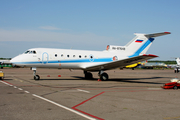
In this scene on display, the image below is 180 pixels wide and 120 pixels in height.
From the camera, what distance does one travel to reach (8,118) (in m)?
6.49

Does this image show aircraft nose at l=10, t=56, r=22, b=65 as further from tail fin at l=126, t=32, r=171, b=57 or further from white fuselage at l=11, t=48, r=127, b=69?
tail fin at l=126, t=32, r=171, b=57

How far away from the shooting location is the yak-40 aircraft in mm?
21828

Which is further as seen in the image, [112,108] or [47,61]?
[47,61]

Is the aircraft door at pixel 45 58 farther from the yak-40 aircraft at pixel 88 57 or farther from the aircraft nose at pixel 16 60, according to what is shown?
the aircraft nose at pixel 16 60

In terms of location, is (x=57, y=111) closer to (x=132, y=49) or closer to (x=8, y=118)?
(x=8, y=118)

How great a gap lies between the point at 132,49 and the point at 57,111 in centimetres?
2103

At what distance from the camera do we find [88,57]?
2492 cm

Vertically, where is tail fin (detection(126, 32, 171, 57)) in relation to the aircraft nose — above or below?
above

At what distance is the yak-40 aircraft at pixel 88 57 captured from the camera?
859 inches

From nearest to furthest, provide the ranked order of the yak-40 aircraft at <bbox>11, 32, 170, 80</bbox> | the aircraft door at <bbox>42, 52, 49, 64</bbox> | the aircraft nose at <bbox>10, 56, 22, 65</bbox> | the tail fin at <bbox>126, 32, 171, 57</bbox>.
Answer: the aircraft nose at <bbox>10, 56, 22, 65</bbox> < the yak-40 aircraft at <bbox>11, 32, 170, 80</bbox> < the aircraft door at <bbox>42, 52, 49, 64</bbox> < the tail fin at <bbox>126, 32, 171, 57</bbox>

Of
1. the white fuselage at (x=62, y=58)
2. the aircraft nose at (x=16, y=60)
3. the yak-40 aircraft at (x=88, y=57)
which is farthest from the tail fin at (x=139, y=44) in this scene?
the aircraft nose at (x=16, y=60)

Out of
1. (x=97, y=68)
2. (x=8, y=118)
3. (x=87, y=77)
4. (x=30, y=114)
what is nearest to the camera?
(x=8, y=118)

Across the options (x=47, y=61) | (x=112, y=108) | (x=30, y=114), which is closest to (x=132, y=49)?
(x=47, y=61)

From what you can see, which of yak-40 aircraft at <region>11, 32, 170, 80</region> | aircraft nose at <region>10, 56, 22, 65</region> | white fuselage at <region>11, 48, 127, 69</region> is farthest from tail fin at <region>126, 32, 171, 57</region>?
aircraft nose at <region>10, 56, 22, 65</region>
